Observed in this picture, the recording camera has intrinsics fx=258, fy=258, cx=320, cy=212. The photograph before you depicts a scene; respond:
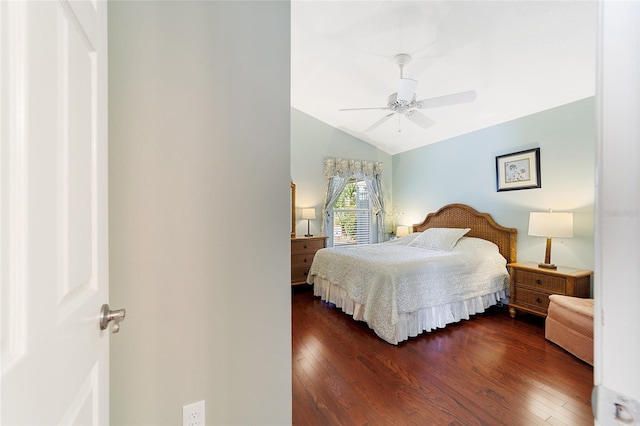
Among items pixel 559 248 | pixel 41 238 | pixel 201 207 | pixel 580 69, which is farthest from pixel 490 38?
pixel 41 238

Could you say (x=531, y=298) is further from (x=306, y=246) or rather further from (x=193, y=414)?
(x=193, y=414)

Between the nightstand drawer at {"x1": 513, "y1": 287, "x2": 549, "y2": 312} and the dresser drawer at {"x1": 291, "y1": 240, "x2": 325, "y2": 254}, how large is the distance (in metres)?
2.71

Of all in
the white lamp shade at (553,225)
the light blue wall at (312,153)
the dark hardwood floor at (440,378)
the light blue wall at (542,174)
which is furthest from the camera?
the light blue wall at (312,153)

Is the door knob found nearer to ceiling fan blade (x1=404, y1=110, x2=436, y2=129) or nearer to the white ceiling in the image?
the white ceiling

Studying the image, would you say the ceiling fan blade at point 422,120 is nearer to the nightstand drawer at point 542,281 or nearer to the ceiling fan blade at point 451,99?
the ceiling fan blade at point 451,99

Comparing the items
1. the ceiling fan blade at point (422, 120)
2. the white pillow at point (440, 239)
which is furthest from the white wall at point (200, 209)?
the white pillow at point (440, 239)

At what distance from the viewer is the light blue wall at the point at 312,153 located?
4.57 metres

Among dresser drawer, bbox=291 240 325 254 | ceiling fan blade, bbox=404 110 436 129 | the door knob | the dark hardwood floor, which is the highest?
ceiling fan blade, bbox=404 110 436 129

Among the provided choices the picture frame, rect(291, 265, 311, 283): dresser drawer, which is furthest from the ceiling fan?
rect(291, 265, 311, 283): dresser drawer

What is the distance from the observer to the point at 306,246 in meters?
4.29

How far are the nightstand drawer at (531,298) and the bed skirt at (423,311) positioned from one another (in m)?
0.27

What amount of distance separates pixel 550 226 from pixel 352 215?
308 cm

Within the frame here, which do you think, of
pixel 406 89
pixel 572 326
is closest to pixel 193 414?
pixel 406 89

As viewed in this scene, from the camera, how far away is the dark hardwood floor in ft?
5.04
